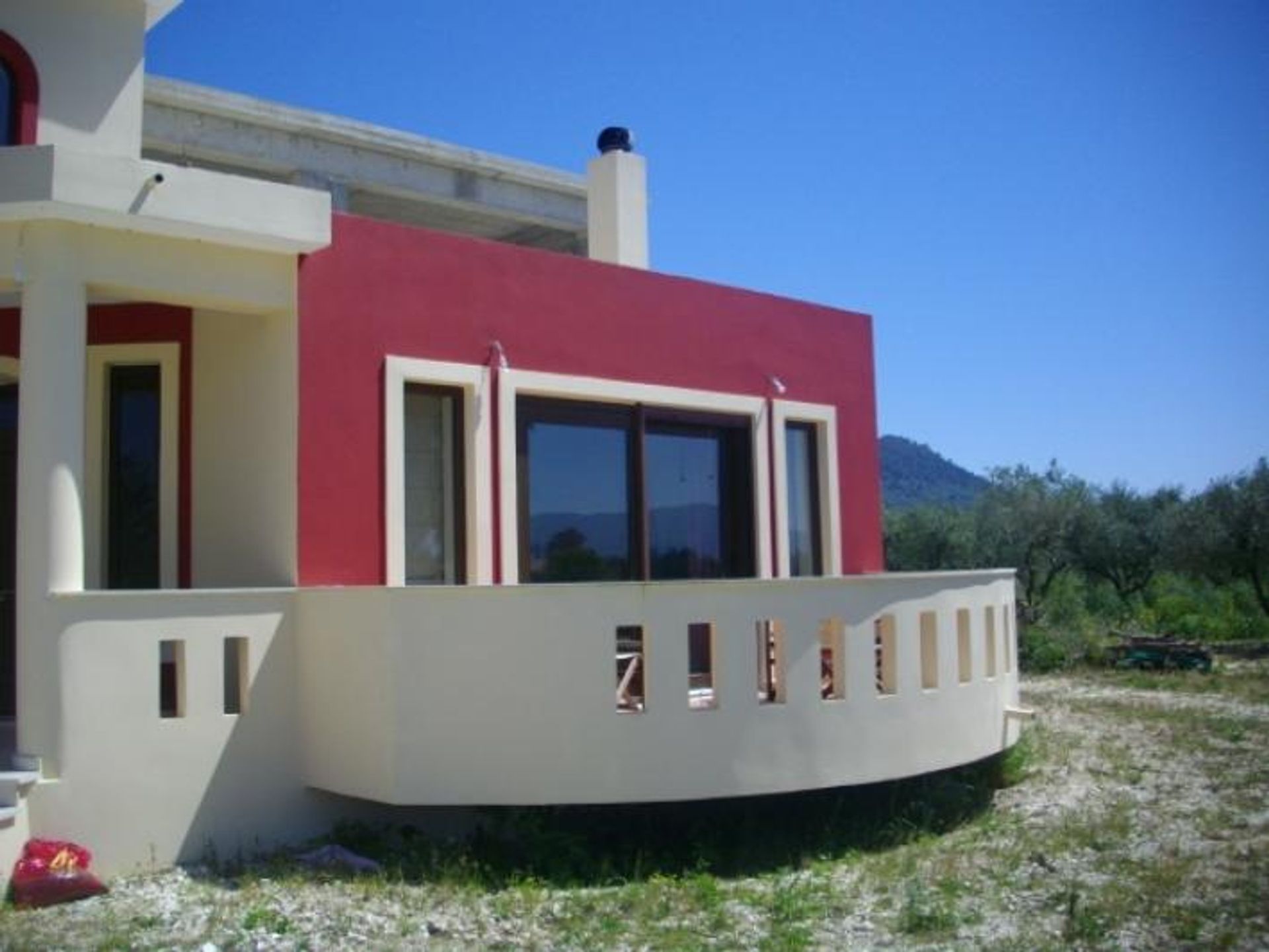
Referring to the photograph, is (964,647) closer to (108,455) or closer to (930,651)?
(930,651)

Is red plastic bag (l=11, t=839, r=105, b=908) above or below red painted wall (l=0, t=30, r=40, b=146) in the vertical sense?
below

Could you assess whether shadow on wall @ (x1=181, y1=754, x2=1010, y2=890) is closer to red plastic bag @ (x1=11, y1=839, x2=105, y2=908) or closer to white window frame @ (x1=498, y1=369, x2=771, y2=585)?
red plastic bag @ (x1=11, y1=839, x2=105, y2=908)

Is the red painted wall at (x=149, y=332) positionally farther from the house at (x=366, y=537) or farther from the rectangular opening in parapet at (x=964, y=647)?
the rectangular opening in parapet at (x=964, y=647)

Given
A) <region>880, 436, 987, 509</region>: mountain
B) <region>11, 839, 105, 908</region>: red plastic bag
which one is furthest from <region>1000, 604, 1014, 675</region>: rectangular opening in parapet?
<region>880, 436, 987, 509</region>: mountain

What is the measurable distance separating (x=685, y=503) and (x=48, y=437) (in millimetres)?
5416

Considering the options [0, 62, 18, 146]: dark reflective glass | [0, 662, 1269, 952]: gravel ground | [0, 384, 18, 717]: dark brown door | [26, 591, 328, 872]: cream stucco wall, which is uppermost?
[0, 62, 18, 146]: dark reflective glass

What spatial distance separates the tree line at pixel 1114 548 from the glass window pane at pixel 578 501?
17144 mm

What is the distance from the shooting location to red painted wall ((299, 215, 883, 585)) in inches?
336

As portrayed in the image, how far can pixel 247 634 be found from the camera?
309 inches

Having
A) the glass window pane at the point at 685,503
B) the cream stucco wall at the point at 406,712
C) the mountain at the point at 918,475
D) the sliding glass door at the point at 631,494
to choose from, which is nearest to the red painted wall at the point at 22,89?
the cream stucco wall at the point at 406,712

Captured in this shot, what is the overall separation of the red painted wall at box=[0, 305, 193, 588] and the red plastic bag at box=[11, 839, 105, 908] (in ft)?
9.43

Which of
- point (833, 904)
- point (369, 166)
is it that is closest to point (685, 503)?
point (833, 904)

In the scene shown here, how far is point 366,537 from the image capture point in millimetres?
8695

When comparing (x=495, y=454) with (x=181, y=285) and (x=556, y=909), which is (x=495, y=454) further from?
(x=556, y=909)
